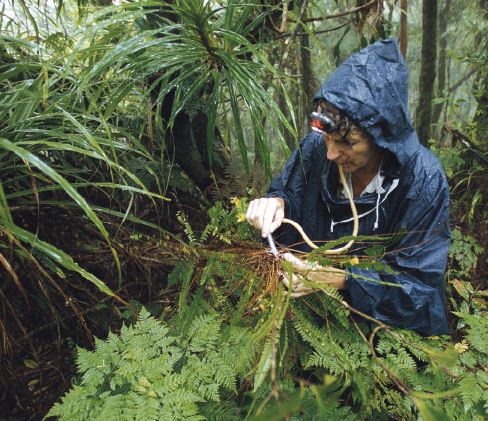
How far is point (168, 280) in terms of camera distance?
1.58m

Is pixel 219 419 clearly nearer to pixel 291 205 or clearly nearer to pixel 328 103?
pixel 291 205

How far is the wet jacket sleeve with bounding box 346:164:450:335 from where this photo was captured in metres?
1.53

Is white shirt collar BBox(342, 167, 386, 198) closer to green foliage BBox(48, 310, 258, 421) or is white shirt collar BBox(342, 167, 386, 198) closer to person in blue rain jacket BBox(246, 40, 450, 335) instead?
person in blue rain jacket BBox(246, 40, 450, 335)

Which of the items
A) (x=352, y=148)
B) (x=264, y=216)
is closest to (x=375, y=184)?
(x=352, y=148)

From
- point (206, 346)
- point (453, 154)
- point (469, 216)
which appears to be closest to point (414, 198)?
point (206, 346)

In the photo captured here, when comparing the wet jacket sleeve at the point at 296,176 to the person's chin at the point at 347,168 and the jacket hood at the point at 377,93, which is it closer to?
the person's chin at the point at 347,168

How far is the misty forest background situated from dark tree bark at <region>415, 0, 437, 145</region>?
2.28 metres

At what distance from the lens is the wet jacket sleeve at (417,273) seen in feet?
5.02

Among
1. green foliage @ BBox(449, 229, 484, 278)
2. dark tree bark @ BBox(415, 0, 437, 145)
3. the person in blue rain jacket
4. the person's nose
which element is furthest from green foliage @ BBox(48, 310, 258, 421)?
dark tree bark @ BBox(415, 0, 437, 145)

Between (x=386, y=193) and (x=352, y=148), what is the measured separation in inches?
12.8

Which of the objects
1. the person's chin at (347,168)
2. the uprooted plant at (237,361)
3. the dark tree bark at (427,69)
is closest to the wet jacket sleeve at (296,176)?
the person's chin at (347,168)

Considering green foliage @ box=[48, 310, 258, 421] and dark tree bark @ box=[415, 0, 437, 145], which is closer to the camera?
green foliage @ box=[48, 310, 258, 421]

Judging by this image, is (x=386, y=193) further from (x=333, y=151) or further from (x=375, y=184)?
(x=333, y=151)

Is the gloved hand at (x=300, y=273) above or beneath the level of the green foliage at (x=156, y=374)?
above
